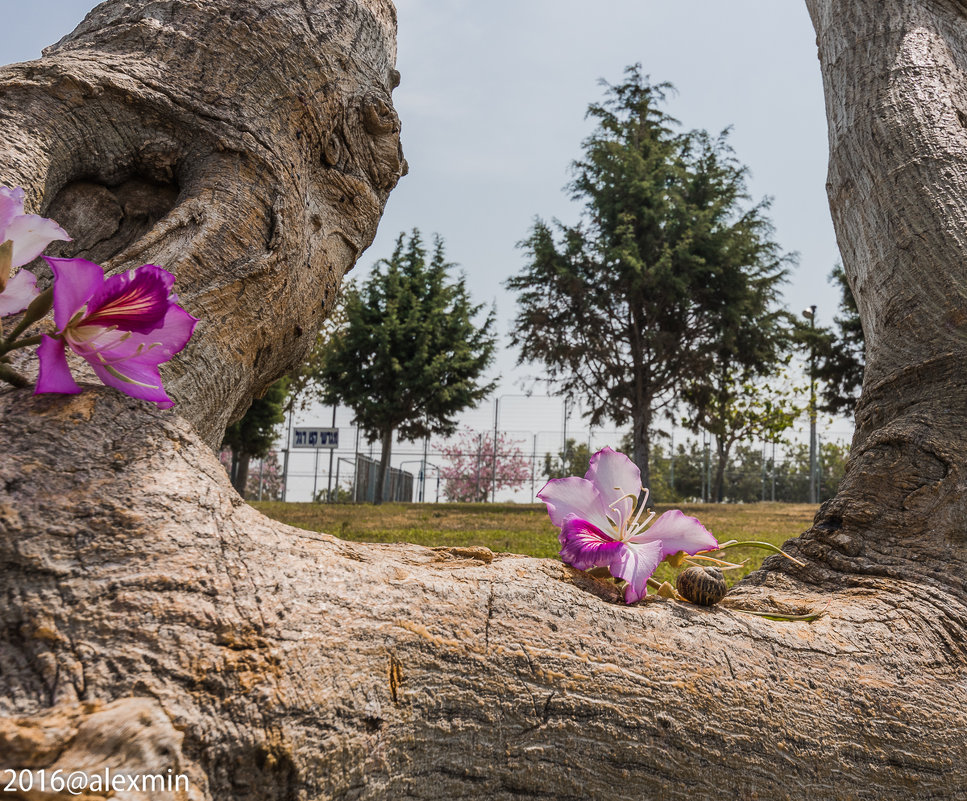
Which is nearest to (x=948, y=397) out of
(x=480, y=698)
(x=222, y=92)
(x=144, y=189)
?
(x=480, y=698)

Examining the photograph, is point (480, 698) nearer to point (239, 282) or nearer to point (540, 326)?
point (239, 282)

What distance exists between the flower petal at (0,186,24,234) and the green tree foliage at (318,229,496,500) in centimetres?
1899

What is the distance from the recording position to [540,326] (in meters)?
21.6

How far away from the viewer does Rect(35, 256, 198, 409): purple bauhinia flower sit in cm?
101

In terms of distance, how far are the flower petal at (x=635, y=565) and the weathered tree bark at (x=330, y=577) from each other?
1.8 inches

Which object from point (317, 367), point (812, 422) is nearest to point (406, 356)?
point (317, 367)

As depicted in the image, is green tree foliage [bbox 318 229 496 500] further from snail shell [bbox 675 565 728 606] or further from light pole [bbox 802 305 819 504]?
snail shell [bbox 675 565 728 606]

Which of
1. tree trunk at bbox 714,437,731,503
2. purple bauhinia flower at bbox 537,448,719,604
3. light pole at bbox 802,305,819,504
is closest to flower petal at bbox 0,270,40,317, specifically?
purple bauhinia flower at bbox 537,448,719,604

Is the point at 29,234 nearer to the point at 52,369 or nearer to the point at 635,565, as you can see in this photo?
the point at 52,369

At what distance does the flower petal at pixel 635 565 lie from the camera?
50.6 inches

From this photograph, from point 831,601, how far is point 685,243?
20.4 meters
